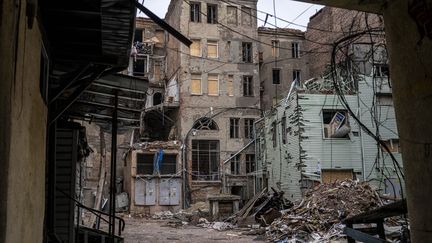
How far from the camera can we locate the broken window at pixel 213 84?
1533 inches

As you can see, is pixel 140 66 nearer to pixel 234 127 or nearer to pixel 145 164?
pixel 234 127

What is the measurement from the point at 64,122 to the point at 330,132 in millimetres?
20727

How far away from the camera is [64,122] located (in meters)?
8.69

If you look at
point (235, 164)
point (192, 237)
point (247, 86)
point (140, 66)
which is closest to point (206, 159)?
point (235, 164)

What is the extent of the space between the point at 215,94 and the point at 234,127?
131 inches

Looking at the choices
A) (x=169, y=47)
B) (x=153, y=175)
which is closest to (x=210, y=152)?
(x=153, y=175)

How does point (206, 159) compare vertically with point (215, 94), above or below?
below

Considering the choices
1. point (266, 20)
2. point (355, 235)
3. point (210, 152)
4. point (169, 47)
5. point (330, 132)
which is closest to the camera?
point (355, 235)

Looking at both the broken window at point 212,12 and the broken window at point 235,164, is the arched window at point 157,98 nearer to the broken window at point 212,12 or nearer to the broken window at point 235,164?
the broken window at point 212,12

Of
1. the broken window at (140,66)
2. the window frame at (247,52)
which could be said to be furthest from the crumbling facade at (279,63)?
the broken window at (140,66)

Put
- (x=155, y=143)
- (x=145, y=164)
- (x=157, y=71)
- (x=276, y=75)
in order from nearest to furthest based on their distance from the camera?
(x=145, y=164), (x=155, y=143), (x=157, y=71), (x=276, y=75)

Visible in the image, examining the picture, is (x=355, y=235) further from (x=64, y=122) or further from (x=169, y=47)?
(x=169, y=47)

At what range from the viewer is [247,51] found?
40.8 metres

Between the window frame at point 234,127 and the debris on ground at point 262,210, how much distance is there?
1133 cm
